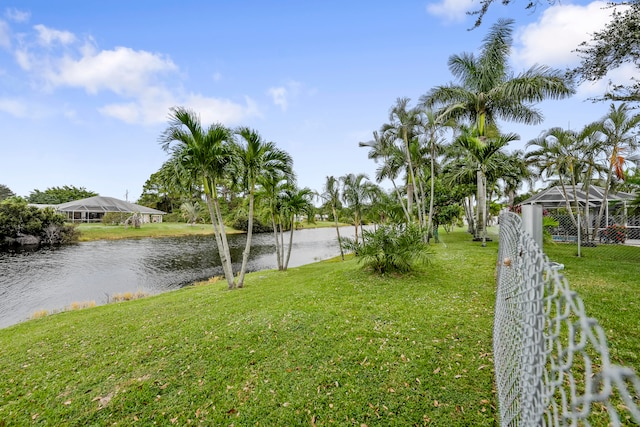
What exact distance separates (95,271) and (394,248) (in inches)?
765

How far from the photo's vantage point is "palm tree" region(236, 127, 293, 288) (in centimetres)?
937

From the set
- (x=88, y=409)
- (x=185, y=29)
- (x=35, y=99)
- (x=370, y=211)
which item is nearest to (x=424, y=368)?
(x=88, y=409)

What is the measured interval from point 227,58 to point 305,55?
17.4 ft

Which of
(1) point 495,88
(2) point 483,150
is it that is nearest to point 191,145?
(2) point 483,150

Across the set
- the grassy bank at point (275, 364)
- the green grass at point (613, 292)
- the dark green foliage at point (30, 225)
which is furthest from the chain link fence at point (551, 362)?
the dark green foliage at point (30, 225)

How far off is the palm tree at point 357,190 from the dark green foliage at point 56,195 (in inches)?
2731

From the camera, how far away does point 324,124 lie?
26.4 meters

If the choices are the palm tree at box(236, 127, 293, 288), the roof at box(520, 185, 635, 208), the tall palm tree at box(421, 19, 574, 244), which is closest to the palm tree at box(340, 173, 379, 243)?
the tall palm tree at box(421, 19, 574, 244)

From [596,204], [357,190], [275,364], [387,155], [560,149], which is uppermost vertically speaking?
[387,155]

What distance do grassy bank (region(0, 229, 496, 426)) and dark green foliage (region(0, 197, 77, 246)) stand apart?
28.8m

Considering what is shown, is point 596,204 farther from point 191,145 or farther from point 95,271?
point 95,271

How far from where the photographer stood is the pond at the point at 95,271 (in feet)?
39.3

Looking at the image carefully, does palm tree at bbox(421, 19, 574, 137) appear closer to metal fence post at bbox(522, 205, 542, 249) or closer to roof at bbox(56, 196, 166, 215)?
metal fence post at bbox(522, 205, 542, 249)

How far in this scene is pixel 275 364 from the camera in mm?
4176
